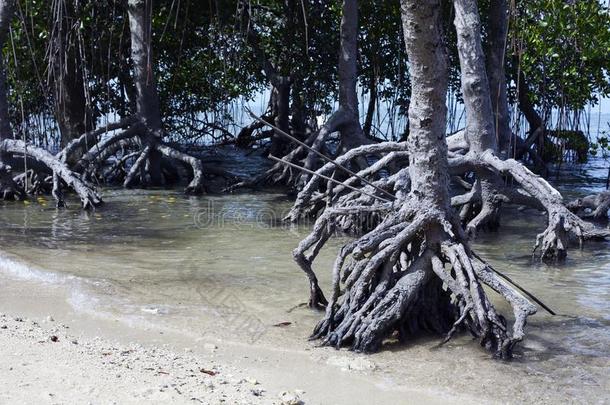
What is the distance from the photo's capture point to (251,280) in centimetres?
702

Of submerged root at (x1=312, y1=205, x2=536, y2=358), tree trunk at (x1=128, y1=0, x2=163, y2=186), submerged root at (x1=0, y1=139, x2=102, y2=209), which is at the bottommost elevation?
submerged root at (x1=312, y1=205, x2=536, y2=358)

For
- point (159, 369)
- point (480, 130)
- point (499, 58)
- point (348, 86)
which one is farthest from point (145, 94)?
point (159, 369)

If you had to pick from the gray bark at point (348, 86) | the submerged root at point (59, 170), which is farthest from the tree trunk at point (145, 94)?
the gray bark at point (348, 86)

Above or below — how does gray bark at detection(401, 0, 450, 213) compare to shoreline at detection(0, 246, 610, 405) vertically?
above

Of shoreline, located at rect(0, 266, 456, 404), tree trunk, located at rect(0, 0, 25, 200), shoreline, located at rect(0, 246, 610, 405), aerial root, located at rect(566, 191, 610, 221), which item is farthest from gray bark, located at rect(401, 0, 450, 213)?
tree trunk, located at rect(0, 0, 25, 200)

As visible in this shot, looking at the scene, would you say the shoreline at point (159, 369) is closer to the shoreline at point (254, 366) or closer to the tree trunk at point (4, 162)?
the shoreline at point (254, 366)

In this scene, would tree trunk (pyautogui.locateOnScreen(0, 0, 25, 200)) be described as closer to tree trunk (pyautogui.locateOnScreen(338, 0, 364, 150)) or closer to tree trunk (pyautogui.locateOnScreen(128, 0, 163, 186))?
tree trunk (pyautogui.locateOnScreen(128, 0, 163, 186))

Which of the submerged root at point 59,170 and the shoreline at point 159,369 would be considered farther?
the submerged root at point 59,170

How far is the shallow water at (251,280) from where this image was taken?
197 inches

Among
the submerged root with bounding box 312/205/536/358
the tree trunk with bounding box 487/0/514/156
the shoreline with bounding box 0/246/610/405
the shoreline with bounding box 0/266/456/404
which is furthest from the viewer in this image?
the tree trunk with bounding box 487/0/514/156

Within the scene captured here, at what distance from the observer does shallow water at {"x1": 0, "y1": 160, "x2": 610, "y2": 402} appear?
16.4ft

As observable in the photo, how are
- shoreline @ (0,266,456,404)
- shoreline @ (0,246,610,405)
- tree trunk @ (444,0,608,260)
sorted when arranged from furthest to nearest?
tree trunk @ (444,0,608,260), shoreline @ (0,246,610,405), shoreline @ (0,266,456,404)

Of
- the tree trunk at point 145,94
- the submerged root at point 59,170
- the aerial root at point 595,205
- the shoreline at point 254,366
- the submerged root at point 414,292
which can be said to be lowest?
the shoreline at point 254,366

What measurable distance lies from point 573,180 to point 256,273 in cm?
814
